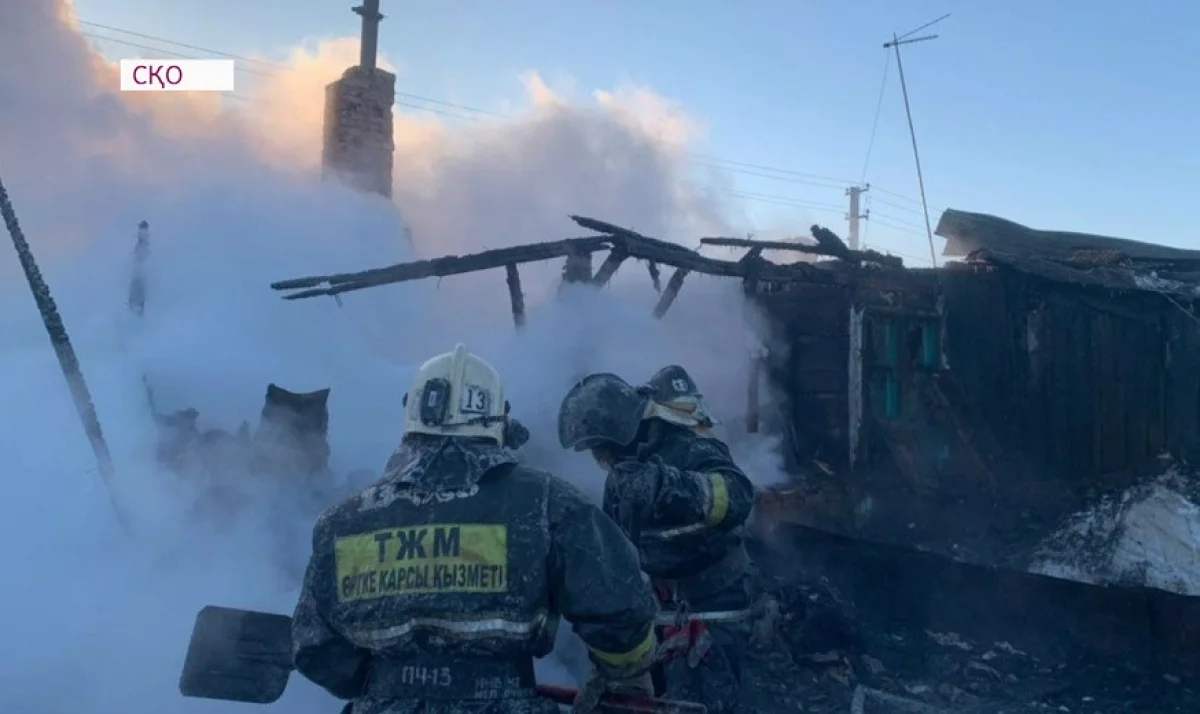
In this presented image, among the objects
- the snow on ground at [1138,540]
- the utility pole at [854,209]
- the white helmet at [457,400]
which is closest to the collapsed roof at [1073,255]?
the snow on ground at [1138,540]

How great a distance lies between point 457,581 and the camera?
8.05 ft

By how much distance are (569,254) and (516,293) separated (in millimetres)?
508

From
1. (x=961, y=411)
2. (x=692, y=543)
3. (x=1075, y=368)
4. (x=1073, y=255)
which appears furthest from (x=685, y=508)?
(x=1073, y=255)

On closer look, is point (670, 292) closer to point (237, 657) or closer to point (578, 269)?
point (578, 269)

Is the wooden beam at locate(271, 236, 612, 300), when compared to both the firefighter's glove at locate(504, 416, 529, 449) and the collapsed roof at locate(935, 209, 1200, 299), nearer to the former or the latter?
the firefighter's glove at locate(504, 416, 529, 449)

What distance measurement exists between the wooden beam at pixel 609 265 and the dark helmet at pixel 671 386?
9.40 ft

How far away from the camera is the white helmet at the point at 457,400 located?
8.77 feet

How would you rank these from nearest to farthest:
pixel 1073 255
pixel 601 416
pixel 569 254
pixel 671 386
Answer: pixel 601 416 < pixel 671 386 < pixel 569 254 < pixel 1073 255

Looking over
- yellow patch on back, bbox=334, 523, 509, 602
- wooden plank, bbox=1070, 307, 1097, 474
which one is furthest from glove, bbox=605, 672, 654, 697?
wooden plank, bbox=1070, 307, 1097, 474

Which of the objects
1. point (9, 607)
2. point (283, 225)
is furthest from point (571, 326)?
point (283, 225)

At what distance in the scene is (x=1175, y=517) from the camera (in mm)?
7395

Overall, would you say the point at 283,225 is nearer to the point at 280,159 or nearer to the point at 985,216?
the point at 280,159

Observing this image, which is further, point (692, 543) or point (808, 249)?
point (808, 249)

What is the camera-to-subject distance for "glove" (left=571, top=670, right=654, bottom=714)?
3006 millimetres
